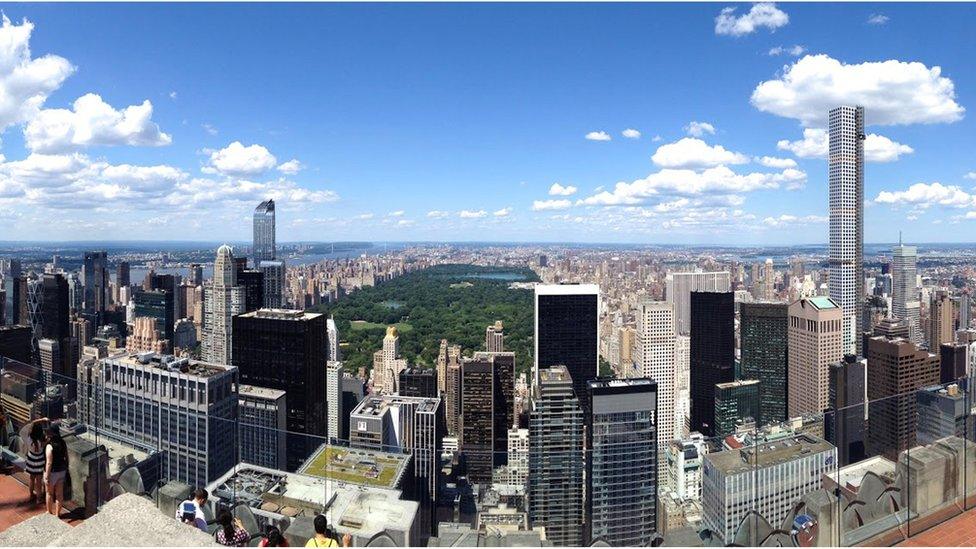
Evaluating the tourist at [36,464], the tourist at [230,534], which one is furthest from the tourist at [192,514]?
the tourist at [36,464]

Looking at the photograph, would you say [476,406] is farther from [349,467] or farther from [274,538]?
[274,538]

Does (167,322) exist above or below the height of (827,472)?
below

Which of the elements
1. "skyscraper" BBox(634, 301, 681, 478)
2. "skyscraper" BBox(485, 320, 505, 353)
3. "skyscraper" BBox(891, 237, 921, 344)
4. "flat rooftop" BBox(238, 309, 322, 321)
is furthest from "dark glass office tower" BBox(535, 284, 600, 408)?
"skyscraper" BBox(891, 237, 921, 344)

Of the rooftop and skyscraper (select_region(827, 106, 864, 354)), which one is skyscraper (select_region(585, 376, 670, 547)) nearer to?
the rooftop

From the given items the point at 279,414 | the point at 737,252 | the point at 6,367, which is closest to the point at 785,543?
the point at 6,367

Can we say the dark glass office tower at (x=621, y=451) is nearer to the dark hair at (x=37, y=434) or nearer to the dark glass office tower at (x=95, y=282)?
the dark hair at (x=37, y=434)

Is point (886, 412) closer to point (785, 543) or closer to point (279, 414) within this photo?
point (785, 543)
